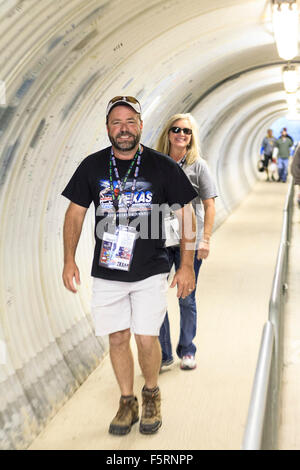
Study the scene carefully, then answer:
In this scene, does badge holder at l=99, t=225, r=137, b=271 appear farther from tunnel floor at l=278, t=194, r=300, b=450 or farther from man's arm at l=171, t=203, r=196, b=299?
tunnel floor at l=278, t=194, r=300, b=450

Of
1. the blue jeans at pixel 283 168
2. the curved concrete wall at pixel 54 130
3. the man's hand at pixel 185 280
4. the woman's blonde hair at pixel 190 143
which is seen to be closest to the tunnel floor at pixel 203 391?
the curved concrete wall at pixel 54 130

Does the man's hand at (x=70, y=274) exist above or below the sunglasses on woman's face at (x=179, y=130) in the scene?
below

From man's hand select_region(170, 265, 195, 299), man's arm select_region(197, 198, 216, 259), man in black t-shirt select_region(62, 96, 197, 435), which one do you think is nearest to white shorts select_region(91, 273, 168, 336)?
man in black t-shirt select_region(62, 96, 197, 435)

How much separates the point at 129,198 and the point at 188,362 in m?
1.90

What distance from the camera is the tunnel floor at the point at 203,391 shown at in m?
4.03

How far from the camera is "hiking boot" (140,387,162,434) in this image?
4.05 m

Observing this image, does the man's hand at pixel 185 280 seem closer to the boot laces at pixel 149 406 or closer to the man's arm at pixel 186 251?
the man's arm at pixel 186 251

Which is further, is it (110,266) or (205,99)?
(205,99)

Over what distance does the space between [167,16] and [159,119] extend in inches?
110

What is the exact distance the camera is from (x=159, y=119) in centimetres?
830
